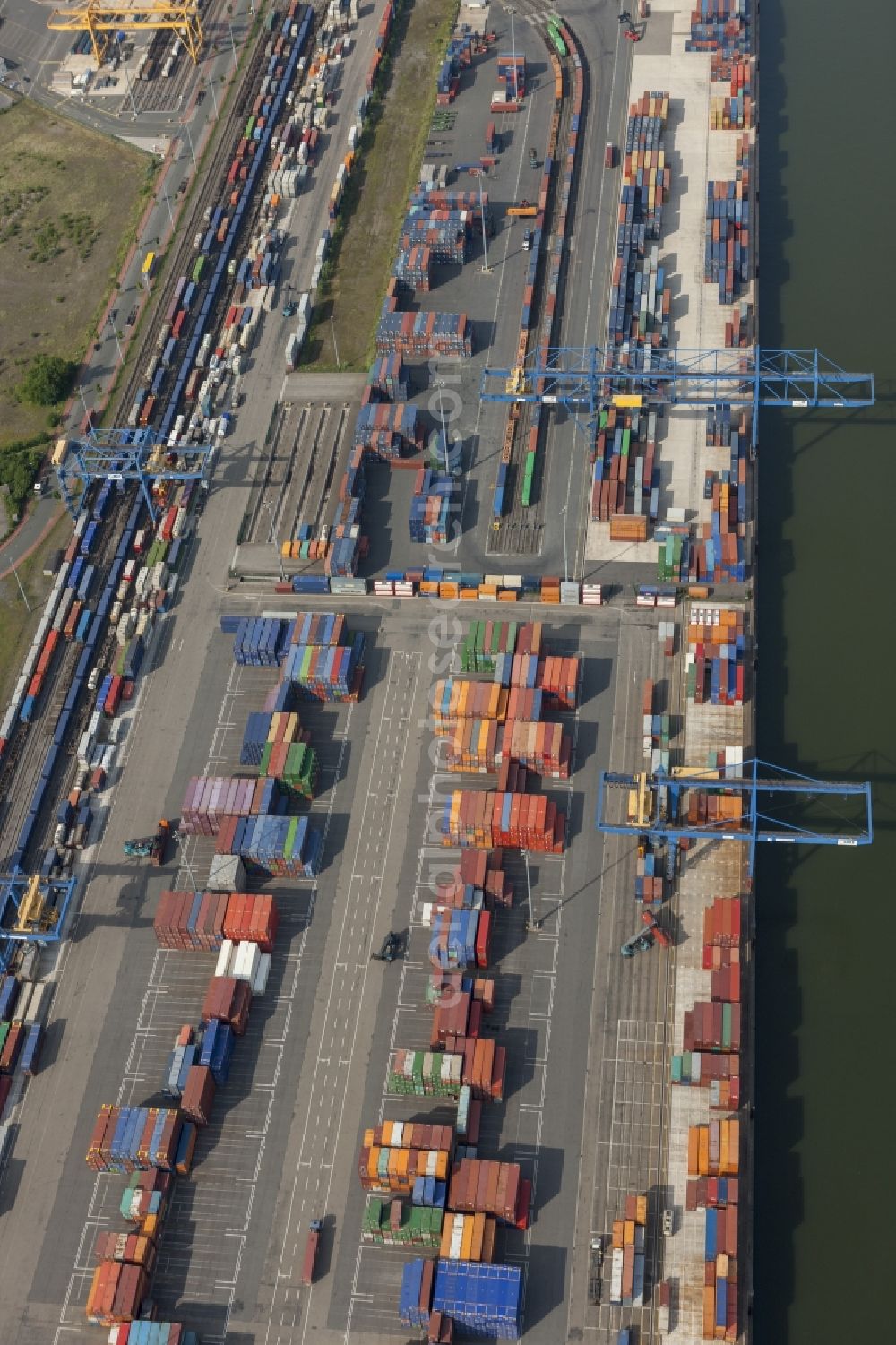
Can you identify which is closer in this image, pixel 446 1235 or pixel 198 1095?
pixel 446 1235

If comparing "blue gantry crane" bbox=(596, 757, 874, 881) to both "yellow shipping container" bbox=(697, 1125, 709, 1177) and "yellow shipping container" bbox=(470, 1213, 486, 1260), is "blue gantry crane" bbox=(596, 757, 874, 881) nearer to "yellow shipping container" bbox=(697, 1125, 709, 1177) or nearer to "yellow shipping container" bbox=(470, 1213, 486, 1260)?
"yellow shipping container" bbox=(697, 1125, 709, 1177)

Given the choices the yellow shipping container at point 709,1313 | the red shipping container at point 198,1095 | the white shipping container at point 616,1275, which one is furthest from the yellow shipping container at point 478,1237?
the red shipping container at point 198,1095

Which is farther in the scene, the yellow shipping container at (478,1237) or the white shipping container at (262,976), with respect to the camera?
the white shipping container at (262,976)

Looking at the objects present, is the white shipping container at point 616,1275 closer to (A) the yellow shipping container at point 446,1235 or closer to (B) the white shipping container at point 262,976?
(A) the yellow shipping container at point 446,1235

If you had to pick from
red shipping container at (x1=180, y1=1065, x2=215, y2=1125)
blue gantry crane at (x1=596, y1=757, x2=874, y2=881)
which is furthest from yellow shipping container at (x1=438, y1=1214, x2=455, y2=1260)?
blue gantry crane at (x1=596, y1=757, x2=874, y2=881)

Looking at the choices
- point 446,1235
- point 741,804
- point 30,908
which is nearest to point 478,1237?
point 446,1235

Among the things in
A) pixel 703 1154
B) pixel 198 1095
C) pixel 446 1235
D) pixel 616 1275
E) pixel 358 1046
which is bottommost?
pixel 616 1275

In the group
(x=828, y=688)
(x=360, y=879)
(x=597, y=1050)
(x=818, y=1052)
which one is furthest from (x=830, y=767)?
(x=360, y=879)

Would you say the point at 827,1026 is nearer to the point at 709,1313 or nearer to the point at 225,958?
the point at 709,1313
